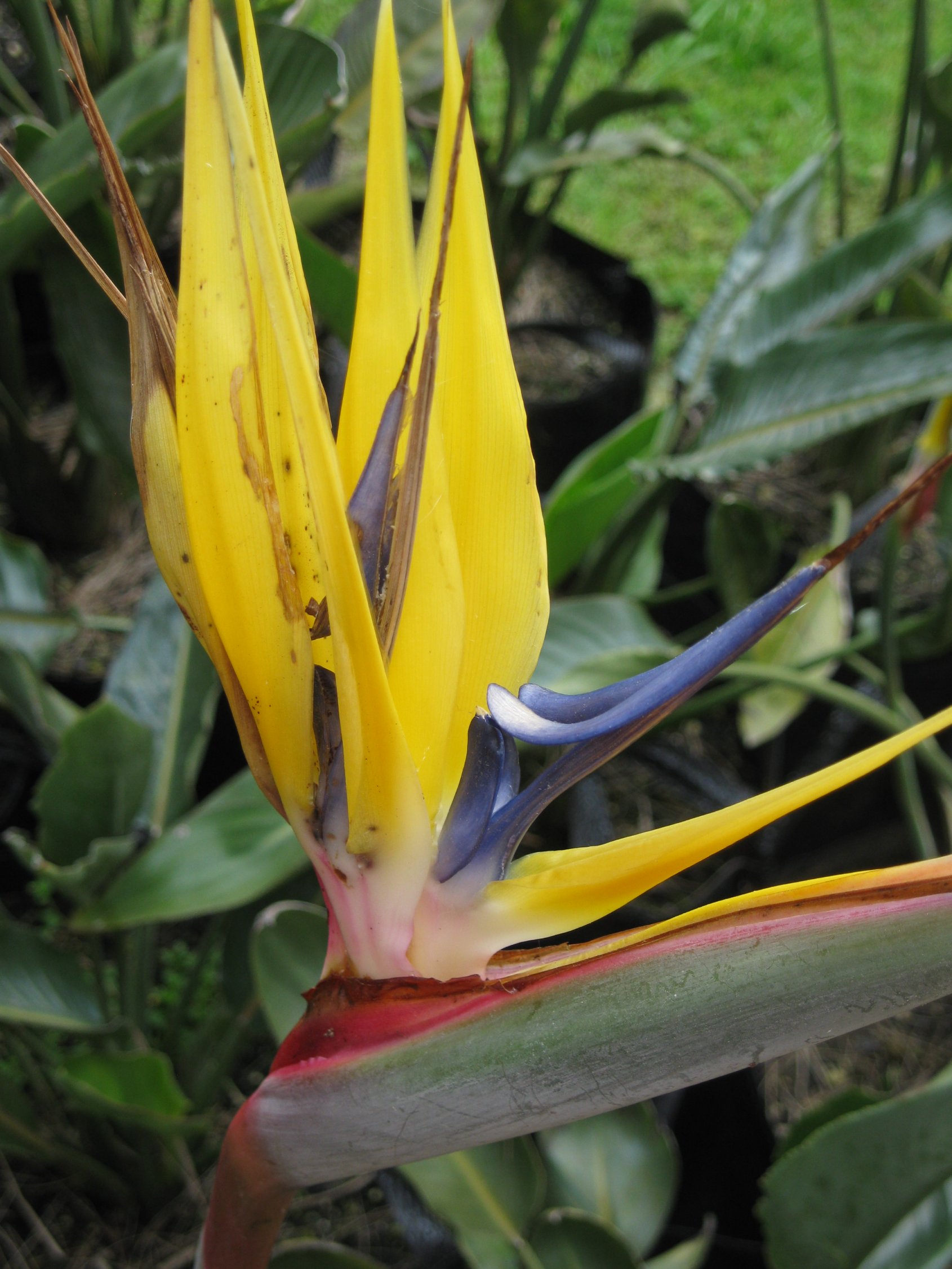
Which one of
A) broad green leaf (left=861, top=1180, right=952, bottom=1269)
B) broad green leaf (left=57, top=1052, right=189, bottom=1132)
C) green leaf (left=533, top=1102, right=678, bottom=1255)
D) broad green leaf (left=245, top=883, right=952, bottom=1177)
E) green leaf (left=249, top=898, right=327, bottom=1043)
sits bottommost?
green leaf (left=533, top=1102, right=678, bottom=1255)

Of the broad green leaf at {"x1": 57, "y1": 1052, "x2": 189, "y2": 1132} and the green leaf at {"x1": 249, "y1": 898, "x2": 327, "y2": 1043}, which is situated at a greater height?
the green leaf at {"x1": 249, "y1": 898, "x2": 327, "y2": 1043}

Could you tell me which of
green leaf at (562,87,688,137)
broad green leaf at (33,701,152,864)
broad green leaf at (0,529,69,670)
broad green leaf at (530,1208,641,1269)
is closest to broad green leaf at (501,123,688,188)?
green leaf at (562,87,688,137)

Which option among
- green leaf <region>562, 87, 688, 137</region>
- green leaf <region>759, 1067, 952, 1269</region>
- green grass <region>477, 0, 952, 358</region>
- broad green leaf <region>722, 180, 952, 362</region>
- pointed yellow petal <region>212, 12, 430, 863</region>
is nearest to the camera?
pointed yellow petal <region>212, 12, 430, 863</region>

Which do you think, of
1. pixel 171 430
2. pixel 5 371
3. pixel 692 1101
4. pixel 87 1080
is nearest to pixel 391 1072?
pixel 171 430

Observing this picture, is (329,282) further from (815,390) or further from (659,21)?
(659,21)

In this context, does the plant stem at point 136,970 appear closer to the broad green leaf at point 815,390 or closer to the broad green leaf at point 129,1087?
the broad green leaf at point 129,1087

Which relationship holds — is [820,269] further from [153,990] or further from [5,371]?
[153,990]

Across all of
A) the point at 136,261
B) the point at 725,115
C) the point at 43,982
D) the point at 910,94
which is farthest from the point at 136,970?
the point at 725,115

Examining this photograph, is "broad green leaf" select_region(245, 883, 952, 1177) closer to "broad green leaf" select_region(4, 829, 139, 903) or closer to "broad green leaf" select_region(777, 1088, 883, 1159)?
"broad green leaf" select_region(4, 829, 139, 903)
